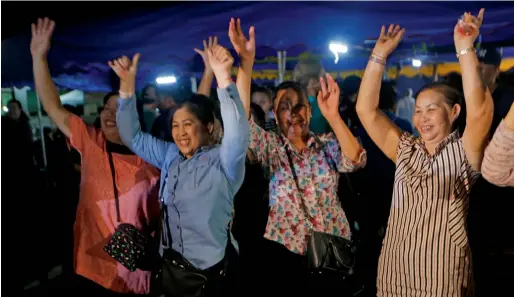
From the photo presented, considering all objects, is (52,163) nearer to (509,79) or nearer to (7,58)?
(7,58)

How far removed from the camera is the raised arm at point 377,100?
2.27 metres

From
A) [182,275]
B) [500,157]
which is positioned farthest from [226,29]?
[500,157]

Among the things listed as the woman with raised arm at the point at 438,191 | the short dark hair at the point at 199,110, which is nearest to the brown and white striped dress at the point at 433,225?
the woman with raised arm at the point at 438,191

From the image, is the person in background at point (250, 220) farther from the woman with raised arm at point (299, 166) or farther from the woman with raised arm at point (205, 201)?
the woman with raised arm at point (205, 201)

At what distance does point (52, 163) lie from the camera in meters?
4.89

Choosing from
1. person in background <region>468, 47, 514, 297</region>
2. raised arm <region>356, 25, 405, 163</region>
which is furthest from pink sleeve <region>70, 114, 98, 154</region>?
person in background <region>468, 47, 514, 297</region>

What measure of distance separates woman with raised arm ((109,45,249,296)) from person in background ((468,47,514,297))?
168 centimetres

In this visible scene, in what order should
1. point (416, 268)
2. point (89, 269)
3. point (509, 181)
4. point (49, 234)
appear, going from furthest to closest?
point (49, 234), point (89, 269), point (416, 268), point (509, 181)

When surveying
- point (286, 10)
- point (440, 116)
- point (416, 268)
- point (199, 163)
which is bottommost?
point (416, 268)

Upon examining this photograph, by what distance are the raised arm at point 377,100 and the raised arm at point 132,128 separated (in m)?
1.06

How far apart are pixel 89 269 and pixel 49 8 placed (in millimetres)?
1948

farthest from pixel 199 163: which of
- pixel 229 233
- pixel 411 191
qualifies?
pixel 411 191

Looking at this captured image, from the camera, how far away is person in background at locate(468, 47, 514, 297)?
299cm

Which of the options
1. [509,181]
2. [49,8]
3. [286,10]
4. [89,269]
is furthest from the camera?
[49,8]
